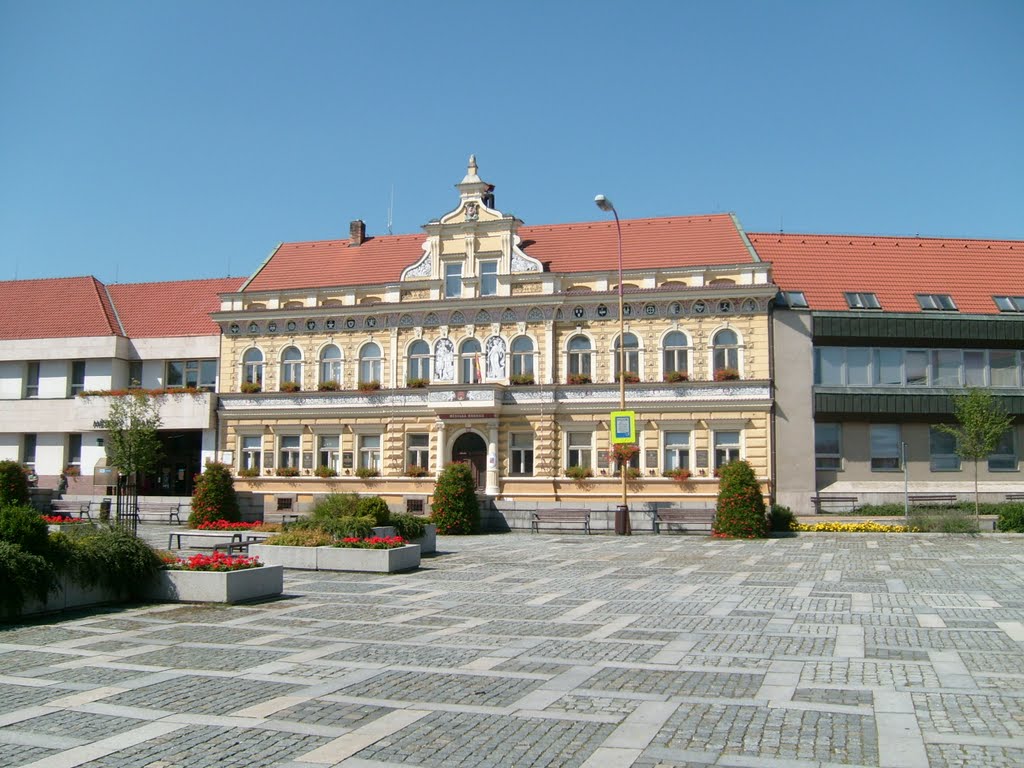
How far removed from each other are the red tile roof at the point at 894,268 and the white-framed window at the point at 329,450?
2083cm

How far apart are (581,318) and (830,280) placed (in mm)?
11033

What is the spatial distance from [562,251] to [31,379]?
92.0 ft

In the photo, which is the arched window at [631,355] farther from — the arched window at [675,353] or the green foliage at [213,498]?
the green foliage at [213,498]

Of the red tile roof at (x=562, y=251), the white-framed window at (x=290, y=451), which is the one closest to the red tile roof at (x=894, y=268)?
the red tile roof at (x=562, y=251)

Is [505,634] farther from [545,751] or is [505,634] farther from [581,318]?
[581,318]

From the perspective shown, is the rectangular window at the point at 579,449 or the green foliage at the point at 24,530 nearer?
the green foliage at the point at 24,530

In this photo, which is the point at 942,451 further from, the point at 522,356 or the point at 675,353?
the point at 522,356

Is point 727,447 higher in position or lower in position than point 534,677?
higher

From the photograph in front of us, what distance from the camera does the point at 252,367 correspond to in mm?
45125

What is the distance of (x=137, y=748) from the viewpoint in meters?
7.80

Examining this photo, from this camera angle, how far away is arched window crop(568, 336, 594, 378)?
135 ft

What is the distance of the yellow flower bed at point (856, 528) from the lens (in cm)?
3216

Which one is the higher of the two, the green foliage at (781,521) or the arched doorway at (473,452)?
the arched doorway at (473,452)

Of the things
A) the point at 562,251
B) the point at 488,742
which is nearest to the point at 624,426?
the point at 562,251
